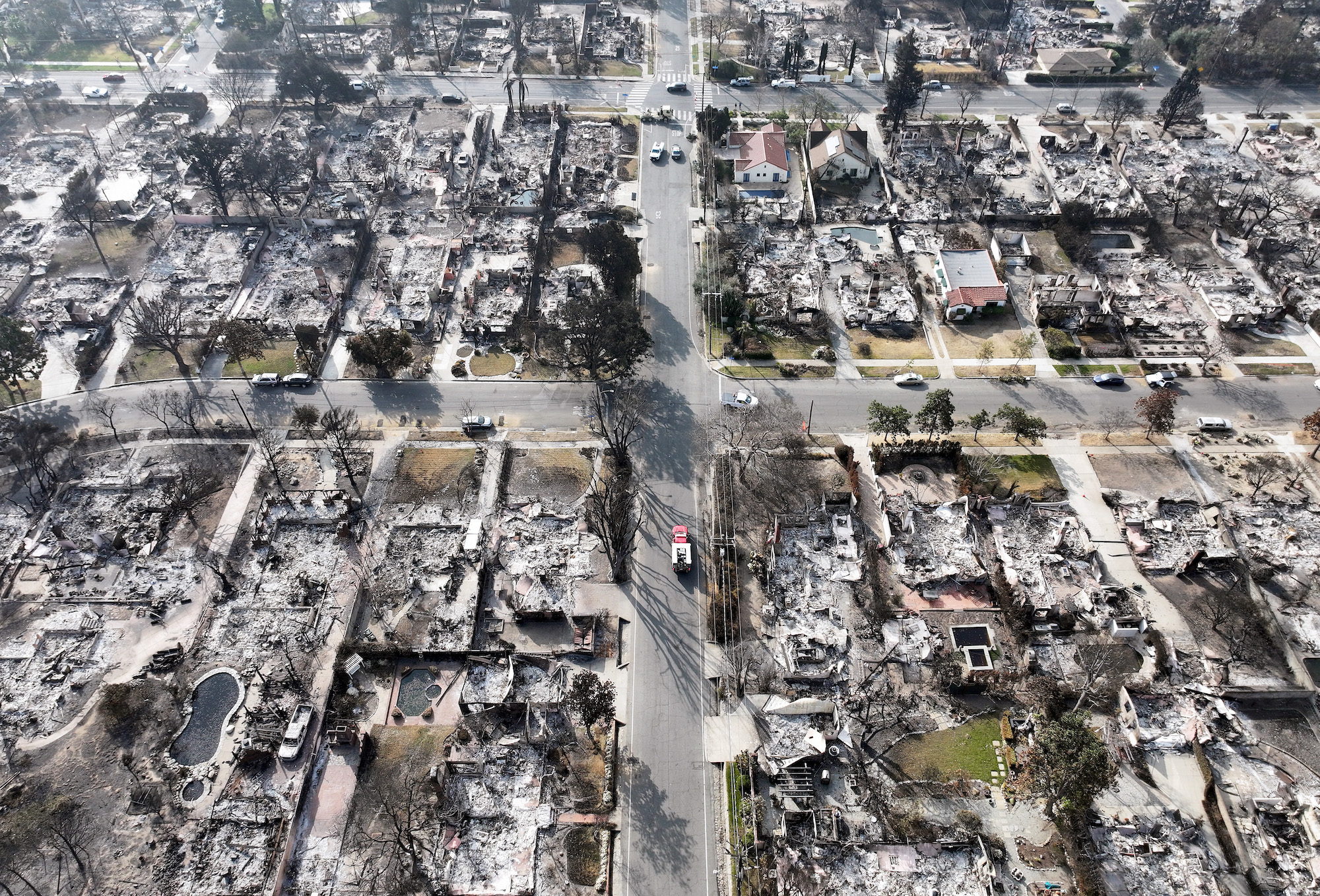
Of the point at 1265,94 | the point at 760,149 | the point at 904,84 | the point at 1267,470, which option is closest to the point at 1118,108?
the point at 1265,94

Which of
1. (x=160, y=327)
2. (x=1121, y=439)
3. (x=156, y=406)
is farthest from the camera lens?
(x=160, y=327)

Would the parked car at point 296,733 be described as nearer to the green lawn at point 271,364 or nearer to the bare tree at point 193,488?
the bare tree at point 193,488

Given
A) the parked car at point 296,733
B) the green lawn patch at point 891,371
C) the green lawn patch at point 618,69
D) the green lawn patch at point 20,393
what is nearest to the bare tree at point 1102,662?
the green lawn patch at point 891,371

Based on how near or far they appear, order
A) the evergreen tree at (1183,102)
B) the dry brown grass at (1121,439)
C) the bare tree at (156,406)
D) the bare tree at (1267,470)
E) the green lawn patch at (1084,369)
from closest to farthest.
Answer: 1. the bare tree at (1267,470)
2. the dry brown grass at (1121,439)
3. the bare tree at (156,406)
4. the green lawn patch at (1084,369)
5. the evergreen tree at (1183,102)

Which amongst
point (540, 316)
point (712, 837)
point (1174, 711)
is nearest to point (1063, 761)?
point (1174, 711)

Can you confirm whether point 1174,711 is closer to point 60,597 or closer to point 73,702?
point 73,702

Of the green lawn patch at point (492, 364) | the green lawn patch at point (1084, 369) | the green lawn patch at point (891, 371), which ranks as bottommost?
the green lawn patch at point (492, 364)

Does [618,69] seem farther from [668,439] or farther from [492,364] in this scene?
[668,439]
